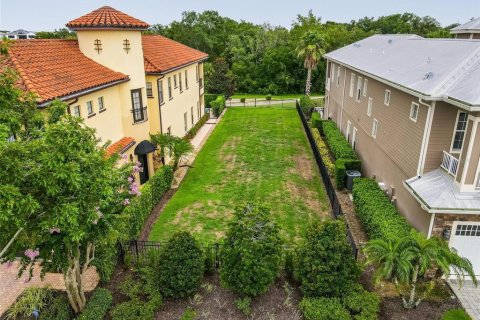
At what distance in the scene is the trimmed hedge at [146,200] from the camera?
13908 millimetres

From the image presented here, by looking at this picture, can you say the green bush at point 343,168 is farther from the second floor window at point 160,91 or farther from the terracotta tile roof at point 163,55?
the terracotta tile roof at point 163,55

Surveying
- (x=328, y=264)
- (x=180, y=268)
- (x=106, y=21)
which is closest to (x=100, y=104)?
(x=106, y=21)

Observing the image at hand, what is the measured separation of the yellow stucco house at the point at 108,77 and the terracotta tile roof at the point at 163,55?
0.10 metres

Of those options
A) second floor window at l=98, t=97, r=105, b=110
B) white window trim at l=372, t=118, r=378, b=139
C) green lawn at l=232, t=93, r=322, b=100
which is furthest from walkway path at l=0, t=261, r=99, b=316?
green lawn at l=232, t=93, r=322, b=100

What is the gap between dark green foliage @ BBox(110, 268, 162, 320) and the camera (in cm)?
1013

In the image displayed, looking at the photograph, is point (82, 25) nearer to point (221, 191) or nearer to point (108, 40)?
point (108, 40)

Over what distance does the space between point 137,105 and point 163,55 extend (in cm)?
697

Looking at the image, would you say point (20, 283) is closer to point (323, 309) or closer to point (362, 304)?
point (323, 309)

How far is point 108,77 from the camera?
671 inches

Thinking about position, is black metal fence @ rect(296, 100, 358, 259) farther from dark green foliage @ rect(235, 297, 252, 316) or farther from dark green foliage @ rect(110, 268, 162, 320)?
dark green foliage @ rect(110, 268, 162, 320)

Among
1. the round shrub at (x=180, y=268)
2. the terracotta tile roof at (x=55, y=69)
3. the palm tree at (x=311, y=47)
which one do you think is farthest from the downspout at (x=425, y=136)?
the palm tree at (x=311, y=47)

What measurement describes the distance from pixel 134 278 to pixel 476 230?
11.7 metres

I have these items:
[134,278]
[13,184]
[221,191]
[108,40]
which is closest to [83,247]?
[134,278]

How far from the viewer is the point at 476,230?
38.7 ft
